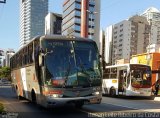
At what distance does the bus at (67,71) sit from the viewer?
1527 cm

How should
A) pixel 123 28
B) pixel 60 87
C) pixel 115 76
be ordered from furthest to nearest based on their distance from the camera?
pixel 123 28 → pixel 115 76 → pixel 60 87

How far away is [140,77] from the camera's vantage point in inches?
1222

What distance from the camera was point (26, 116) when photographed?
1503 cm

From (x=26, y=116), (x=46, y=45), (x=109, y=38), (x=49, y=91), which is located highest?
(x=109, y=38)

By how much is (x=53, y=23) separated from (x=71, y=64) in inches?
5772

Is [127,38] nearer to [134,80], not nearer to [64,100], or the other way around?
[134,80]

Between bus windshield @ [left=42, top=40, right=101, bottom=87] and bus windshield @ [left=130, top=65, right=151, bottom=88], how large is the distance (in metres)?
15.2

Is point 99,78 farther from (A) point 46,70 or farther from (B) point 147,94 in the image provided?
(B) point 147,94

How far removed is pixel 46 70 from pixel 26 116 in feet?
6.50

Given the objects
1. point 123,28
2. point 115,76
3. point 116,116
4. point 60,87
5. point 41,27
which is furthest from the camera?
point 41,27

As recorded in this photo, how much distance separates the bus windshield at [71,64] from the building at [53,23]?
468 ft

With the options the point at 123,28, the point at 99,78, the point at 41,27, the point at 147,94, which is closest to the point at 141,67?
the point at 147,94

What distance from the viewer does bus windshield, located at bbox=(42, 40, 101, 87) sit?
15.4 m

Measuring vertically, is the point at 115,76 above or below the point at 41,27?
below
